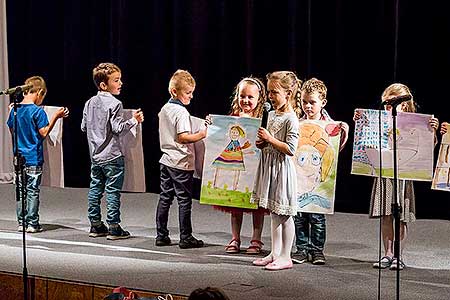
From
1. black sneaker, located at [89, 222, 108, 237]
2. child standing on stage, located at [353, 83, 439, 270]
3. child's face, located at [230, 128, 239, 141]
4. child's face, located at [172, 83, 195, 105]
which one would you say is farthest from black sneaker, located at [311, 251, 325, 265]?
black sneaker, located at [89, 222, 108, 237]

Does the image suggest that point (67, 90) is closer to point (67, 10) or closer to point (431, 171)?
point (67, 10)

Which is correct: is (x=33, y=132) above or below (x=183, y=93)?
below

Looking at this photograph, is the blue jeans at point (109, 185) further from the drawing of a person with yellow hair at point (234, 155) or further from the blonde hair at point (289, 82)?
the blonde hair at point (289, 82)

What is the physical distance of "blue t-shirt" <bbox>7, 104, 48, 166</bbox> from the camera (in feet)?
20.4

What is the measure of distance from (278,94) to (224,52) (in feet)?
8.87

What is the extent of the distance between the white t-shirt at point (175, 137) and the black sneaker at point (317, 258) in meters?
0.95

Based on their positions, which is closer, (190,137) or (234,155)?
(234,155)

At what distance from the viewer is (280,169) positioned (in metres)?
5.14

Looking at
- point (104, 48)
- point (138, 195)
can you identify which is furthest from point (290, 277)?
point (104, 48)

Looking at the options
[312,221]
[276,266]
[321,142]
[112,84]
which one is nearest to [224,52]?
[112,84]

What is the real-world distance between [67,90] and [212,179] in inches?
139

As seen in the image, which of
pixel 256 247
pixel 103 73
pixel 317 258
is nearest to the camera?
pixel 317 258

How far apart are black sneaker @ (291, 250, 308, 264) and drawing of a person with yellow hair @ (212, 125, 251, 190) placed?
0.52 metres

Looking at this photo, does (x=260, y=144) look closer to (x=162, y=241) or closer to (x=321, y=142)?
(x=321, y=142)
